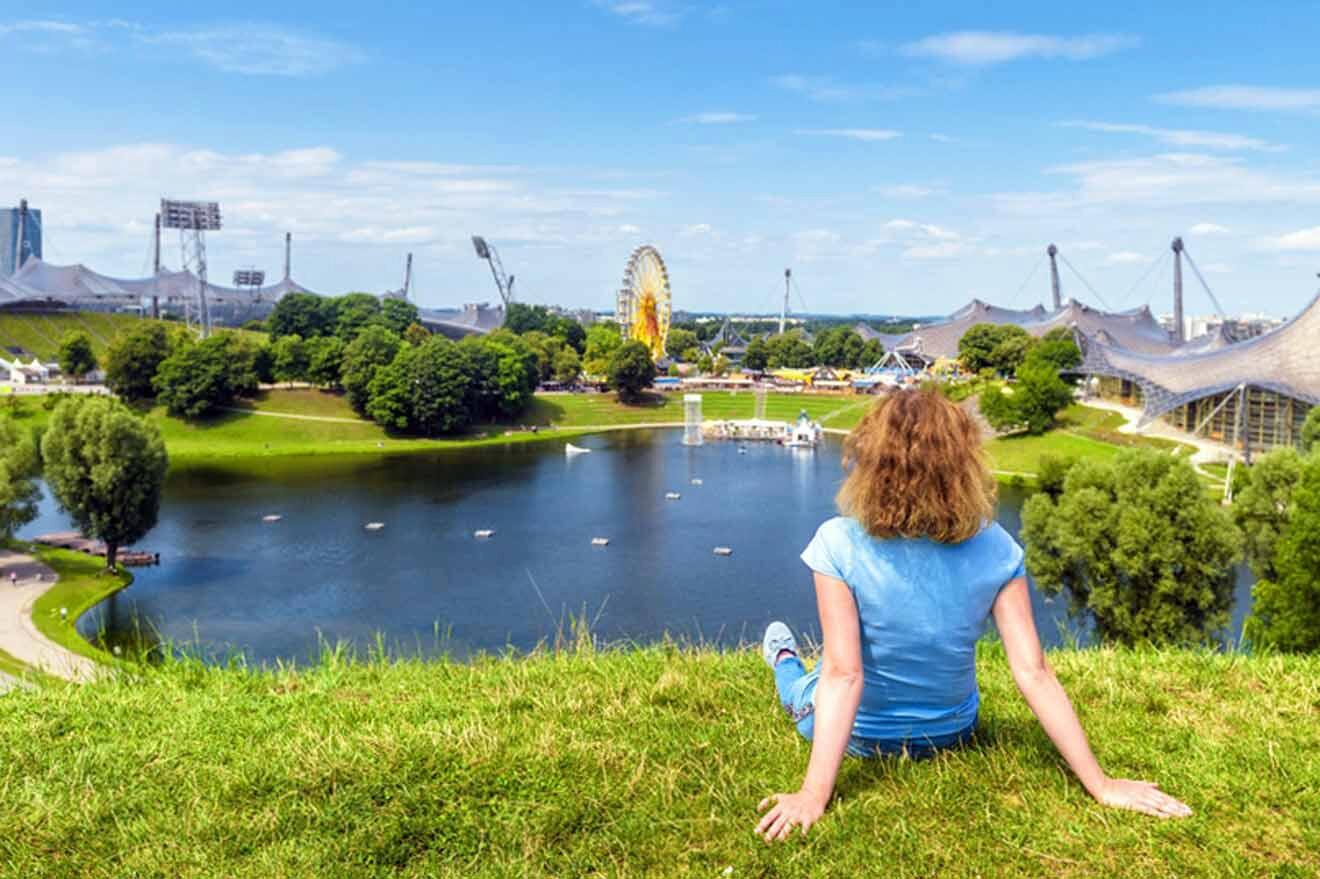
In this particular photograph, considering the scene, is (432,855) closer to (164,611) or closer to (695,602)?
(695,602)

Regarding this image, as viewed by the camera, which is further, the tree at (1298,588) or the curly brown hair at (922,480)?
the tree at (1298,588)

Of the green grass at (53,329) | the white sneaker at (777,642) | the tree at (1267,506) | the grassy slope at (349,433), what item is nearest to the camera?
the white sneaker at (777,642)

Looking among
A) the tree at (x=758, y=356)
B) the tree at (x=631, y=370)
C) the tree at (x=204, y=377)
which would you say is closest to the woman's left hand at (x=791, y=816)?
the tree at (x=204, y=377)

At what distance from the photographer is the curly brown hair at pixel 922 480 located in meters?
2.95

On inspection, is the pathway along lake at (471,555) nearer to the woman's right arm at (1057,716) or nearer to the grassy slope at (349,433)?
the grassy slope at (349,433)

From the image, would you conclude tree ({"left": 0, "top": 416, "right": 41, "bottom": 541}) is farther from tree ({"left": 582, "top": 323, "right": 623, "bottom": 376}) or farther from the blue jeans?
tree ({"left": 582, "top": 323, "right": 623, "bottom": 376})

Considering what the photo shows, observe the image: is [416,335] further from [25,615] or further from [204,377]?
[25,615]

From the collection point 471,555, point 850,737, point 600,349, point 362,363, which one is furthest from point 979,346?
point 850,737

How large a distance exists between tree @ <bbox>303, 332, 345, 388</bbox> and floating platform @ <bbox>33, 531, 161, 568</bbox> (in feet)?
83.2

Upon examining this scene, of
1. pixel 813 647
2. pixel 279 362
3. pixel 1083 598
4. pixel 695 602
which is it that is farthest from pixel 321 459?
pixel 813 647

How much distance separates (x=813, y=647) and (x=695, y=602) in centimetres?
1675

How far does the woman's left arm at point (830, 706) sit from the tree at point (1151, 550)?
14.0m

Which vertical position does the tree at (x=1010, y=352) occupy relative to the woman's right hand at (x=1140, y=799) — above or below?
above

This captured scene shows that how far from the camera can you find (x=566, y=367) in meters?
64.7
